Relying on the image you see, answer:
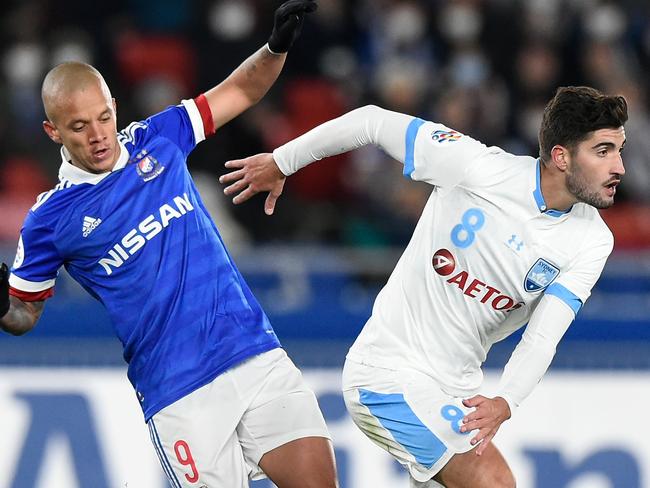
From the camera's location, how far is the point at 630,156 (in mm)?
10336

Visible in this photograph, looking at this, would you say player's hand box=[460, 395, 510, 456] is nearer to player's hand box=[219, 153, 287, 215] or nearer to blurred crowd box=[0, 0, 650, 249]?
player's hand box=[219, 153, 287, 215]

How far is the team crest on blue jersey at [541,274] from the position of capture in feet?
15.6

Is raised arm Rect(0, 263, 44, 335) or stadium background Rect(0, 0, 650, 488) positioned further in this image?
stadium background Rect(0, 0, 650, 488)

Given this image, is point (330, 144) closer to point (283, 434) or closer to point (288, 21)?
point (288, 21)

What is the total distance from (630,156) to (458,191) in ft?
19.2

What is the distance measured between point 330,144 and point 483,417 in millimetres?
1209

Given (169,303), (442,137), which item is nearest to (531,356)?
(442,137)

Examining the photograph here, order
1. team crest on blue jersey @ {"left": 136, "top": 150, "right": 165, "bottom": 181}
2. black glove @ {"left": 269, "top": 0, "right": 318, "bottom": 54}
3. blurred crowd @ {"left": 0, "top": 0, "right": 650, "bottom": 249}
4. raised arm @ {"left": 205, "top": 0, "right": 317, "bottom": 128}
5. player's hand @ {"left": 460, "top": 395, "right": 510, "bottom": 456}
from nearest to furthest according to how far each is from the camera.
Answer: player's hand @ {"left": 460, "top": 395, "right": 510, "bottom": 456} → team crest on blue jersey @ {"left": 136, "top": 150, "right": 165, "bottom": 181} → black glove @ {"left": 269, "top": 0, "right": 318, "bottom": 54} → raised arm @ {"left": 205, "top": 0, "right": 317, "bottom": 128} → blurred crowd @ {"left": 0, "top": 0, "right": 650, "bottom": 249}

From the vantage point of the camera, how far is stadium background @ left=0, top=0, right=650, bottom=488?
7.02 meters

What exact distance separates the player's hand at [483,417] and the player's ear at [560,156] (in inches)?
35.7

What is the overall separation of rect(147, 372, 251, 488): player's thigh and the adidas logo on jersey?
72cm

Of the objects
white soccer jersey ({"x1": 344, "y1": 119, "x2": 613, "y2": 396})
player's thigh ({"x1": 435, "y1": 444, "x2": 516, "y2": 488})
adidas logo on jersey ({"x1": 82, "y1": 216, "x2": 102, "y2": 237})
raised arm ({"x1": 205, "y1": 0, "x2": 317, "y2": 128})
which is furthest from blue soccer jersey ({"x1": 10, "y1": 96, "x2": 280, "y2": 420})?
player's thigh ({"x1": 435, "y1": 444, "x2": 516, "y2": 488})

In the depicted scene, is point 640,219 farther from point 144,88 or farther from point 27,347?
point 27,347

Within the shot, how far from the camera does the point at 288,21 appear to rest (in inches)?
200
